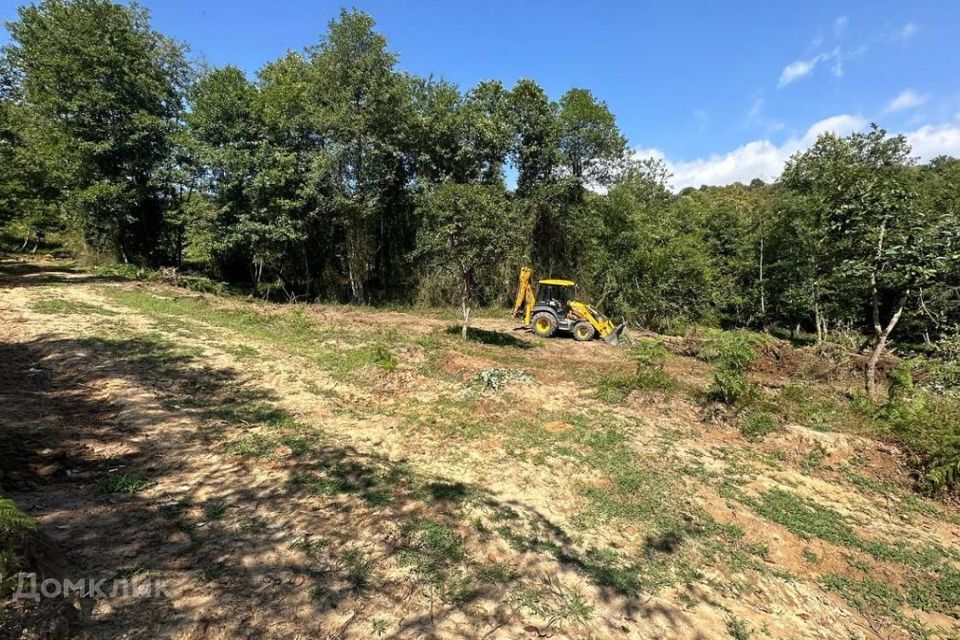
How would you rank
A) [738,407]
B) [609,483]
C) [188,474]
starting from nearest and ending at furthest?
[188,474], [609,483], [738,407]

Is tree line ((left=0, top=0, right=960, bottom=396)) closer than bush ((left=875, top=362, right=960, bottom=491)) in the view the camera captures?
No

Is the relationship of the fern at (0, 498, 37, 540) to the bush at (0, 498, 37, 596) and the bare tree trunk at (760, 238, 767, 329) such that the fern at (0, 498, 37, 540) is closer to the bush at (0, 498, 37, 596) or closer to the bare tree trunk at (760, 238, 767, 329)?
the bush at (0, 498, 37, 596)

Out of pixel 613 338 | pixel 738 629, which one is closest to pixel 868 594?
pixel 738 629

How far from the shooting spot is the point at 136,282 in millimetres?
16453

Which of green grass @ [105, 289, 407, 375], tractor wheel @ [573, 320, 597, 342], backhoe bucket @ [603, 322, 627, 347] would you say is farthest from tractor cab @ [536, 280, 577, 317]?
green grass @ [105, 289, 407, 375]

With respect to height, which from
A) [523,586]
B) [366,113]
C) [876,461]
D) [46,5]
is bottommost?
[523,586]

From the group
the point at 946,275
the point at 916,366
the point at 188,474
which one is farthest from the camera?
the point at 916,366

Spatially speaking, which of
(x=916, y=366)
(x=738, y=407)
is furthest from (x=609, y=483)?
(x=916, y=366)

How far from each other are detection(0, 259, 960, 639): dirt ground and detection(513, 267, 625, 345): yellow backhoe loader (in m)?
5.75

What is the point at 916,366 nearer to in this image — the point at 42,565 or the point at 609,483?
the point at 609,483

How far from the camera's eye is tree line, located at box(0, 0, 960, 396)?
1536 centimetres

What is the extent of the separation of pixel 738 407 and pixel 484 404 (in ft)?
14.2

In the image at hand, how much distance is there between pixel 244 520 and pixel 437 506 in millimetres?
1780

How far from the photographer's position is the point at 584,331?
561 inches
